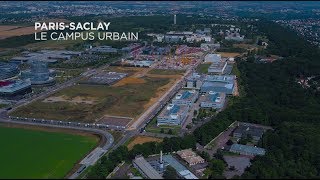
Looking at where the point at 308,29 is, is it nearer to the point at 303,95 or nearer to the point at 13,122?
the point at 303,95

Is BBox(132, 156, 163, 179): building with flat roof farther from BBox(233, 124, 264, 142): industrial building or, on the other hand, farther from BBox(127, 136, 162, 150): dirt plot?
BBox(233, 124, 264, 142): industrial building

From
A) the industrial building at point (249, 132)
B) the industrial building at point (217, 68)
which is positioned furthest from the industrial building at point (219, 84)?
the industrial building at point (249, 132)

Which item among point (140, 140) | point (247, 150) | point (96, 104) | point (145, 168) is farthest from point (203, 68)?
point (145, 168)

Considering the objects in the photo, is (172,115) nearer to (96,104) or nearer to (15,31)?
(96,104)

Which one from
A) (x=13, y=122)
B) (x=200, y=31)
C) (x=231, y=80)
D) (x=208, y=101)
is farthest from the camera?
(x=200, y=31)

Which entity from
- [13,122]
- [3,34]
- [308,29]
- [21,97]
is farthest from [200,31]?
[13,122]

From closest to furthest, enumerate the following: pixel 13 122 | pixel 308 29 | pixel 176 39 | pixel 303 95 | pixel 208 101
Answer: pixel 13 122
pixel 208 101
pixel 303 95
pixel 176 39
pixel 308 29

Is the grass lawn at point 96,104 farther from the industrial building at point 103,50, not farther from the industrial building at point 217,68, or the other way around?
the industrial building at point 103,50
